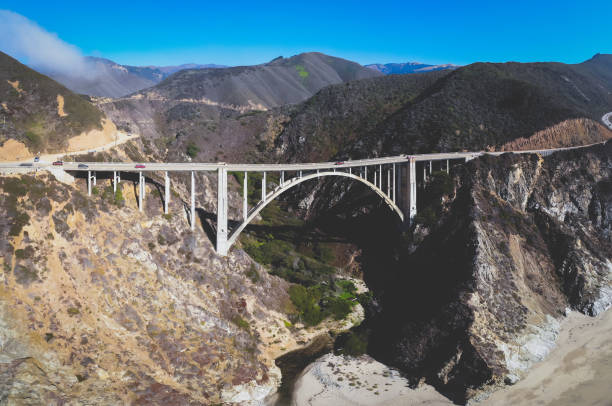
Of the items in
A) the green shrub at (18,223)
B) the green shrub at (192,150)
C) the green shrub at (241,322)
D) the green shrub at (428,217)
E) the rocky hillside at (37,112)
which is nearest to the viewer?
the green shrub at (18,223)

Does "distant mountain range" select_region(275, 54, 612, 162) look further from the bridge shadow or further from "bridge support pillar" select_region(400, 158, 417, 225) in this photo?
the bridge shadow

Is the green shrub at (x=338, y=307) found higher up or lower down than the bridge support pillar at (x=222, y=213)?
lower down

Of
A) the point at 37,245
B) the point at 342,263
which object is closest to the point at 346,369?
the point at 342,263

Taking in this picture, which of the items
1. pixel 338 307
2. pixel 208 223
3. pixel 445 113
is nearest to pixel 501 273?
pixel 338 307

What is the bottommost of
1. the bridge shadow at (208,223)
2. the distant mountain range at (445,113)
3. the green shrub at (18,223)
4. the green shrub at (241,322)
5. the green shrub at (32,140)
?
the green shrub at (241,322)

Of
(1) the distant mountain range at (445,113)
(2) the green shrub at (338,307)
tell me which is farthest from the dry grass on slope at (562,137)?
(2) the green shrub at (338,307)

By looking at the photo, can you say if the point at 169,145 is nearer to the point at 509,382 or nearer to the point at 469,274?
the point at 469,274

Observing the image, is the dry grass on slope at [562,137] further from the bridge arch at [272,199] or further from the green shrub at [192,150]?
the green shrub at [192,150]
